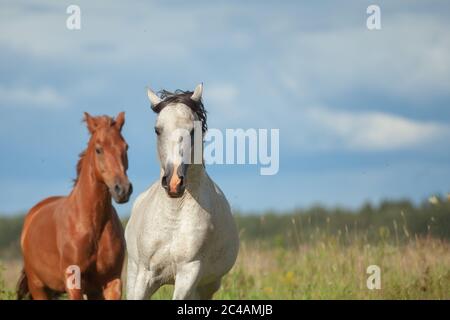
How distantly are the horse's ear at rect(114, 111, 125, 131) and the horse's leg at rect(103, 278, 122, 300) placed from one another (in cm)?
153

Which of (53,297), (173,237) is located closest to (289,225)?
(53,297)

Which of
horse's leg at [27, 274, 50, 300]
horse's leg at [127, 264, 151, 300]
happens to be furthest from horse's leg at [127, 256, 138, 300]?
horse's leg at [27, 274, 50, 300]

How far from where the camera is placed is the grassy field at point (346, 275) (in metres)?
10.9

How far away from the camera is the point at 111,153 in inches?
314

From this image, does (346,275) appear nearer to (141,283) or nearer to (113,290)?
(113,290)

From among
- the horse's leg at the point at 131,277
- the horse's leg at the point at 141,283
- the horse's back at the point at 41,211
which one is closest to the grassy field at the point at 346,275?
the horse's back at the point at 41,211

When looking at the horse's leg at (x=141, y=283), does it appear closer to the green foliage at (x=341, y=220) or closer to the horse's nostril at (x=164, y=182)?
the horse's nostril at (x=164, y=182)

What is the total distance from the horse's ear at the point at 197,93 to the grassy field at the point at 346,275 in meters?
4.24

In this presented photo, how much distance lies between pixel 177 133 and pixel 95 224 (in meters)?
2.03

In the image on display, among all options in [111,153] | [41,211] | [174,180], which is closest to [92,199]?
[111,153]

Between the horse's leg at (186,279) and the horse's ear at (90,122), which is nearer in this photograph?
the horse's leg at (186,279)
